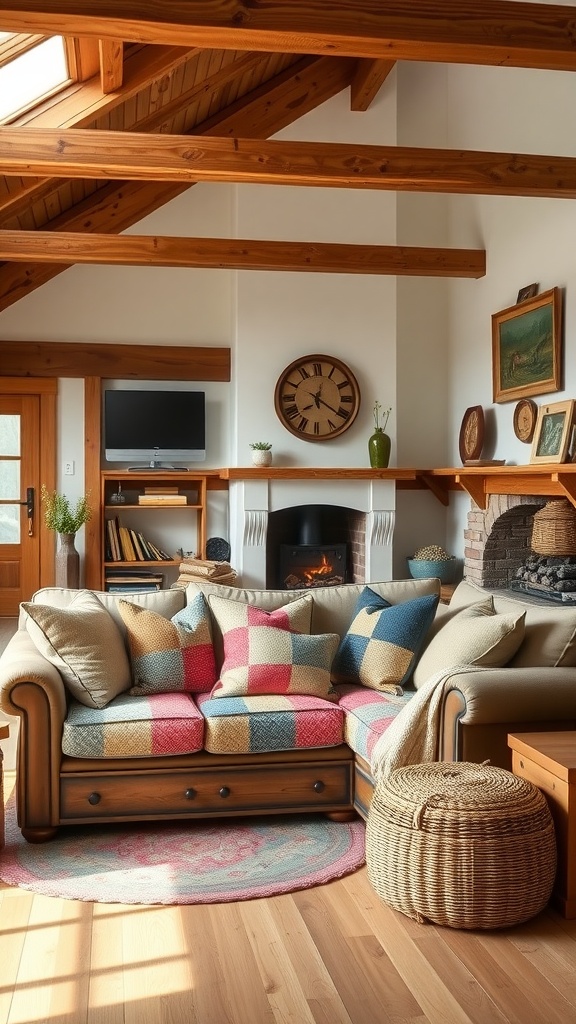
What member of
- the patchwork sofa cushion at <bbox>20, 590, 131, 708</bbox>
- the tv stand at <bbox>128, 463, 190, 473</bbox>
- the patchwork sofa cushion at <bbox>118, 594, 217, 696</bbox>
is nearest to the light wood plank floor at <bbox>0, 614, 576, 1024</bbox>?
the patchwork sofa cushion at <bbox>20, 590, 131, 708</bbox>

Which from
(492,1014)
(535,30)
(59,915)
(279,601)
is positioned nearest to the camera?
(492,1014)

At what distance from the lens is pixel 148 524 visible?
7930mm

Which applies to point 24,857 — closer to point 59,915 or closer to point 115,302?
point 59,915

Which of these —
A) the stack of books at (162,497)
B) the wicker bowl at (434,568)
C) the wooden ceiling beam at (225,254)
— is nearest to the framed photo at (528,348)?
the wooden ceiling beam at (225,254)

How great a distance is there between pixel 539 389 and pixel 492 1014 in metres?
4.40

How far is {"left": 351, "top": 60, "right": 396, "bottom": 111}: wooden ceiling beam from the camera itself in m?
6.80

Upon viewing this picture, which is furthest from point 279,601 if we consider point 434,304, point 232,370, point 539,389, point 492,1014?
point 434,304

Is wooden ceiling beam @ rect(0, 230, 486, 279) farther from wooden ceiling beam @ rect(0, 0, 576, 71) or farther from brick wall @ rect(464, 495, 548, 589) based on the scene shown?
wooden ceiling beam @ rect(0, 0, 576, 71)

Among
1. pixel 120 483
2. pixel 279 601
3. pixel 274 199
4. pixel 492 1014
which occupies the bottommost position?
pixel 492 1014

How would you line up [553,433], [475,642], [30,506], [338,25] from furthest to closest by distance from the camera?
[30,506] < [553,433] < [475,642] < [338,25]

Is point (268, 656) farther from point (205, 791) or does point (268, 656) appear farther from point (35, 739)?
point (35, 739)

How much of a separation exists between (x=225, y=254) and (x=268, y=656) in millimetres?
3671

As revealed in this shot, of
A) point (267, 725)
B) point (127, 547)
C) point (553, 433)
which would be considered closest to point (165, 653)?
point (267, 725)

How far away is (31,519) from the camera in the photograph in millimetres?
7828
